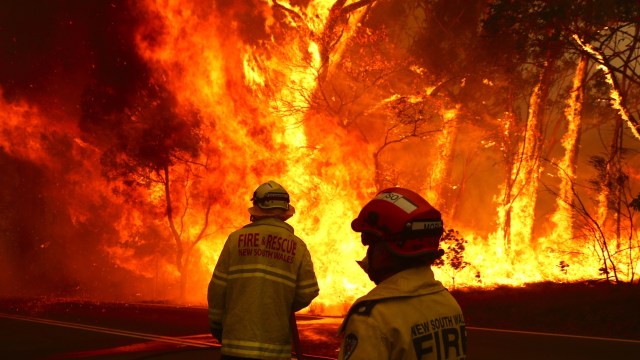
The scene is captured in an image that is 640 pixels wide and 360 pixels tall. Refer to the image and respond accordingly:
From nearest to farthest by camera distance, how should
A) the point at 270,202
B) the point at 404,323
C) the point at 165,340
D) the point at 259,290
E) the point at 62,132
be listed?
the point at 404,323 < the point at 259,290 < the point at 270,202 < the point at 165,340 < the point at 62,132

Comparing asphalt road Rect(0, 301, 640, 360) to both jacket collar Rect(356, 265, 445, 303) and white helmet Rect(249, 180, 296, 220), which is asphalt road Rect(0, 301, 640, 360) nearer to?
white helmet Rect(249, 180, 296, 220)

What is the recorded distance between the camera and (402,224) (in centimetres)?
227

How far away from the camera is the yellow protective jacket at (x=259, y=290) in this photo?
4.50 m

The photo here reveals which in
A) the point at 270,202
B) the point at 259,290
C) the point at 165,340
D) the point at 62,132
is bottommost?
the point at 165,340

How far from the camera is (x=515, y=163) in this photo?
2342 centimetres

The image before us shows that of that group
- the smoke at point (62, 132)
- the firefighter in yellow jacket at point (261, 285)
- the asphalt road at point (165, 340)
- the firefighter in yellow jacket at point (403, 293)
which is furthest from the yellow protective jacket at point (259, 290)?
the smoke at point (62, 132)

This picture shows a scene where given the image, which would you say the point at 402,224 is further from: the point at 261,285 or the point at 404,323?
the point at 261,285

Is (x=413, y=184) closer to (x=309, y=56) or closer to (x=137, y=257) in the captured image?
(x=309, y=56)

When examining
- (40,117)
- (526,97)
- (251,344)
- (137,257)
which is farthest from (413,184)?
(251,344)

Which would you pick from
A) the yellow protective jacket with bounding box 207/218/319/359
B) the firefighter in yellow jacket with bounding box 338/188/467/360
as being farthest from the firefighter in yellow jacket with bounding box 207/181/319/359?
the firefighter in yellow jacket with bounding box 338/188/467/360

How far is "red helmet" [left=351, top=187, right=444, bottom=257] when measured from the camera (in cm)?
227

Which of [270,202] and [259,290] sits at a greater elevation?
[270,202]

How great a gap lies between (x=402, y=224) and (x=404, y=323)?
1.12 ft

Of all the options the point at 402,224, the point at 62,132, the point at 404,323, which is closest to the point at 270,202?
the point at 402,224
